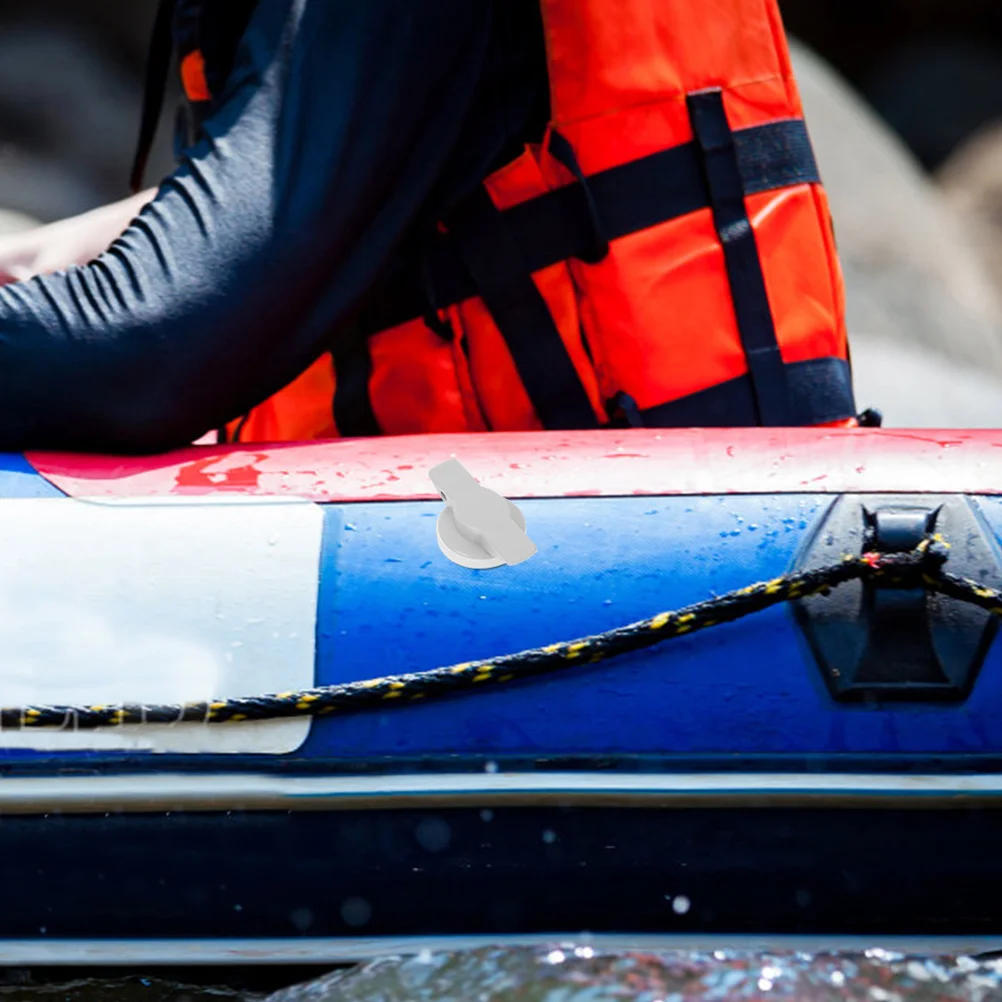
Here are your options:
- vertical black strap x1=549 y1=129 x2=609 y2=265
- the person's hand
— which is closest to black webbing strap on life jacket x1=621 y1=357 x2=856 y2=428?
vertical black strap x1=549 y1=129 x2=609 y2=265

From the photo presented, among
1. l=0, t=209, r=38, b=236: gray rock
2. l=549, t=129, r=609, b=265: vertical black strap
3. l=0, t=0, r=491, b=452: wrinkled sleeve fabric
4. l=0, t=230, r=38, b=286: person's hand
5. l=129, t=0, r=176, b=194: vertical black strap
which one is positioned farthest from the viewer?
l=0, t=209, r=38, b=236: gray rock

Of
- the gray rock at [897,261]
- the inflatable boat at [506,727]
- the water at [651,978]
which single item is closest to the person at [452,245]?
the inflatable boat at [506,727]

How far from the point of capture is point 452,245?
106cm

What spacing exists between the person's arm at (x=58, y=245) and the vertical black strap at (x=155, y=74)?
19cm

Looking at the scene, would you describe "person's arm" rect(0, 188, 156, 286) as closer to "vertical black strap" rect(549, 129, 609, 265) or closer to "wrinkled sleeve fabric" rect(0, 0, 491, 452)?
"wrinkled sleeve fabric" rect(0, 0, 491, 452)

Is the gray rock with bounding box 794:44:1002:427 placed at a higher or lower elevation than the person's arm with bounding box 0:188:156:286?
higher

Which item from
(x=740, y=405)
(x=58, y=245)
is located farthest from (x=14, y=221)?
(x=740, y=405)

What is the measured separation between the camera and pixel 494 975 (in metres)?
0.75

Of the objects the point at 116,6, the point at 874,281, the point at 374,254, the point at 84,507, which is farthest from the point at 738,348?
the point at 116,6

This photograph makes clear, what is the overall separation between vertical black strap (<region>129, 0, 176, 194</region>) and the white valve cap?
657mm

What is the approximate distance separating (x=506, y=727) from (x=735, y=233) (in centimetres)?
50

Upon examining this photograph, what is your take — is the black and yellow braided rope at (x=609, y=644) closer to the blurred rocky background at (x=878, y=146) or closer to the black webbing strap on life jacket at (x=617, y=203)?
the black webbing strap on life jacket at (x=617, y=203)

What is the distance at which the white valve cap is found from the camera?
2.60 feet

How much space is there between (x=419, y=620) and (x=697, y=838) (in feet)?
0.70
